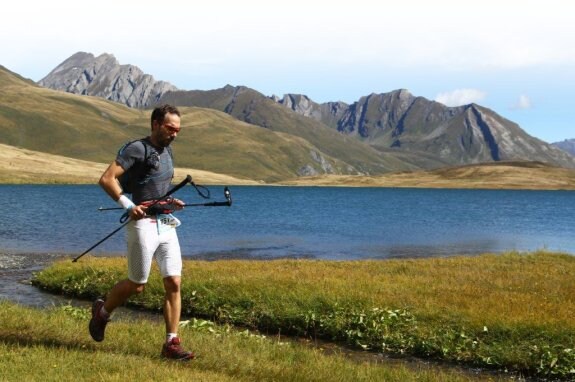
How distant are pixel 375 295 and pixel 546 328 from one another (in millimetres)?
5500

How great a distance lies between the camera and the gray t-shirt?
941 cm

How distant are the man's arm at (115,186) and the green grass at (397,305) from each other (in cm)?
897

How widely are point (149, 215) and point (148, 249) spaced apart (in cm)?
55

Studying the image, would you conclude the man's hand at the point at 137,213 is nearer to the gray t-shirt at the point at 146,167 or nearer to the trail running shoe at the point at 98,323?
the gray t-shirt at the point at 146,167

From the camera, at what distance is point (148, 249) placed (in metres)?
9.42

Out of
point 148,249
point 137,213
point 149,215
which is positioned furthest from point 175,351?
point 137,213

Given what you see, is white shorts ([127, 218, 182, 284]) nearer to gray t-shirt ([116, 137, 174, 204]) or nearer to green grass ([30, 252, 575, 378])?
gray t-shirt ([116, 137, 174, 204])

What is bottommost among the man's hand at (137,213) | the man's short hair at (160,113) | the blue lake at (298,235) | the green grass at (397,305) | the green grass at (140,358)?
the blue lake at (298,235)

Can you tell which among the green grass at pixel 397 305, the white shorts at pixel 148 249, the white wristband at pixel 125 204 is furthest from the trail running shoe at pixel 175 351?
the green grass at pixel 397 305

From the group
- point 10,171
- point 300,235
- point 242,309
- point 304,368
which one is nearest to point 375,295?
point 242,309

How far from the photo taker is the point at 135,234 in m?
9.45

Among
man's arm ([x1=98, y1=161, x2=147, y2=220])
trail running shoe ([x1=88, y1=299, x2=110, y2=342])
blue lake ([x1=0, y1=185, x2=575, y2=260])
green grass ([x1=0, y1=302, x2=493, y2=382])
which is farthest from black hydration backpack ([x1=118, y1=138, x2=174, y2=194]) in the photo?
blue lake ([x1=0, y1=185, x2=575, y2=260])

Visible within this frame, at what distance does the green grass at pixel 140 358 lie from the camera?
8.57 metres

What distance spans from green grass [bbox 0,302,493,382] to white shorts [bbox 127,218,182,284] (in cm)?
143
